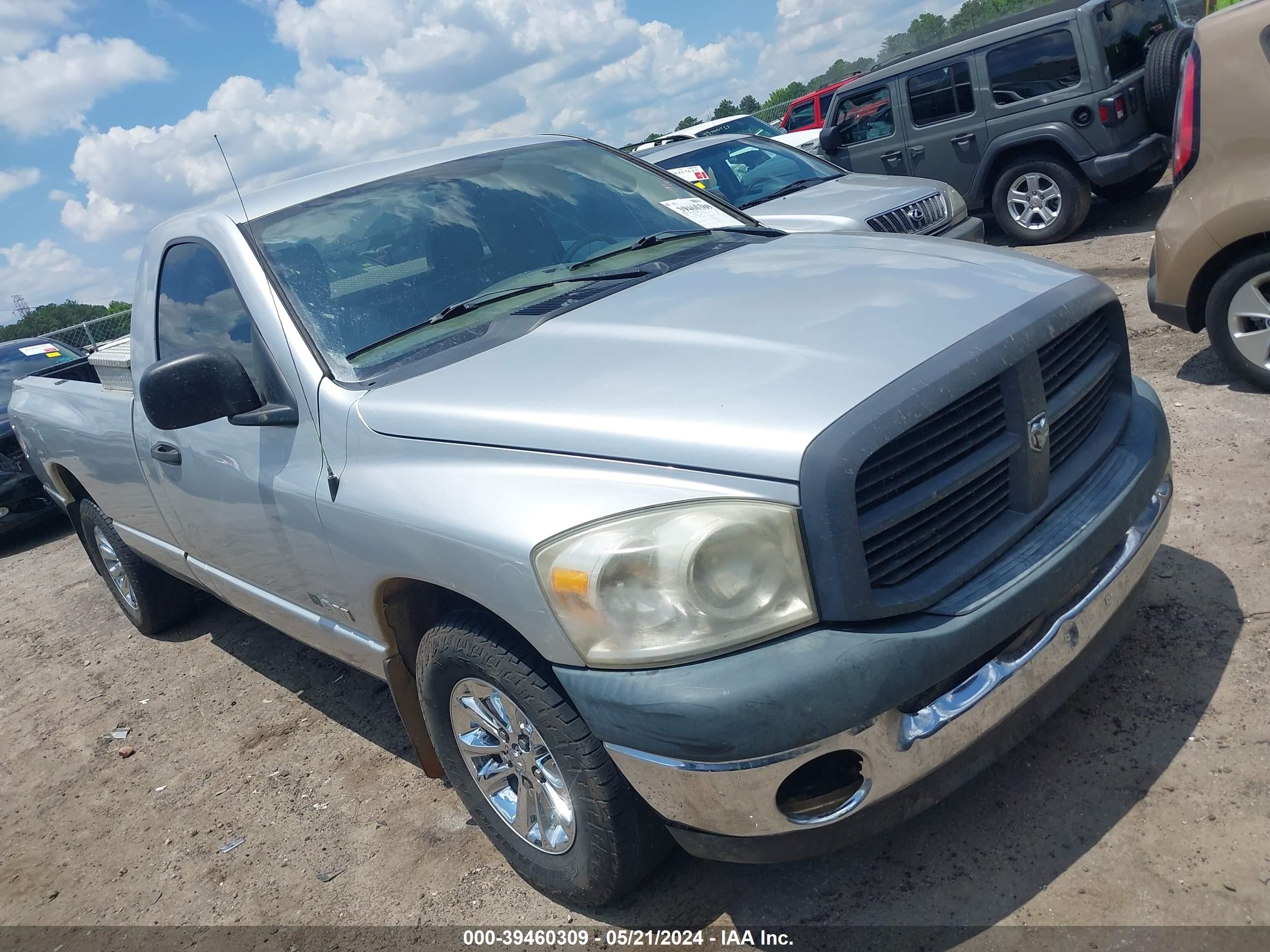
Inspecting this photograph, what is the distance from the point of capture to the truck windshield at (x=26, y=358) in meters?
9.46

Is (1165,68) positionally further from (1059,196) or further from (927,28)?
(927,28)

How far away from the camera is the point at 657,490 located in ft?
6.80

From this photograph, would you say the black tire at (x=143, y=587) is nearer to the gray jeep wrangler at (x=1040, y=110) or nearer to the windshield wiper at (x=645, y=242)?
the windshield wiper at (x=645, y=242)

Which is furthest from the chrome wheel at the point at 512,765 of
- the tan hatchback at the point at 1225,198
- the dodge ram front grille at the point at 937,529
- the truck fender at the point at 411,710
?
the tan hatchback at the point at 1225,198

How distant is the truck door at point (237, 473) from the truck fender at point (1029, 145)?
7543 mm

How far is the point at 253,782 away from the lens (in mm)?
3773

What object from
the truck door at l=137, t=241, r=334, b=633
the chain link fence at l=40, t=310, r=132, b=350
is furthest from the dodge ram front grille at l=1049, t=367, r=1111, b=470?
the chain link fence at l=40, t=310, r=132, b=350

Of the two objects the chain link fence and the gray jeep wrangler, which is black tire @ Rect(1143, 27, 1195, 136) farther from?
the chain link fence

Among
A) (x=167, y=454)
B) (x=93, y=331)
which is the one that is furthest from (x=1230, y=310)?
(x=93, y=331)

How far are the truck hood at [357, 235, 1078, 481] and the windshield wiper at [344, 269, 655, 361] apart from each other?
14 cm

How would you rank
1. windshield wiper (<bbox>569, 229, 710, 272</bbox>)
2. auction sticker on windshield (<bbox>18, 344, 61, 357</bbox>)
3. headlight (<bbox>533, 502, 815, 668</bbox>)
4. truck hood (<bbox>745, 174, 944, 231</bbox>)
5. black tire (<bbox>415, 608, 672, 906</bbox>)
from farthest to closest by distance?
auction sticker on windshield (<bbox>18, 344, 61, 357</bbox>) → truck hood (<bbox>745, 174, 944, 231</bbox>) → windshield wiper (<bbox>569, 229, 710, 272</bbox>) → black tire (<bbox>415, 608, 672, 906</bbox>) → headlight (<bbox>533, 502, 815, 668</bbox>)

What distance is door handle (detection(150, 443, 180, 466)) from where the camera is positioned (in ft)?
11.8

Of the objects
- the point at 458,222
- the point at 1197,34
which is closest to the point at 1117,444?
the point at 458,222

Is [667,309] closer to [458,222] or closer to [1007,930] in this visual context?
[458,222]
